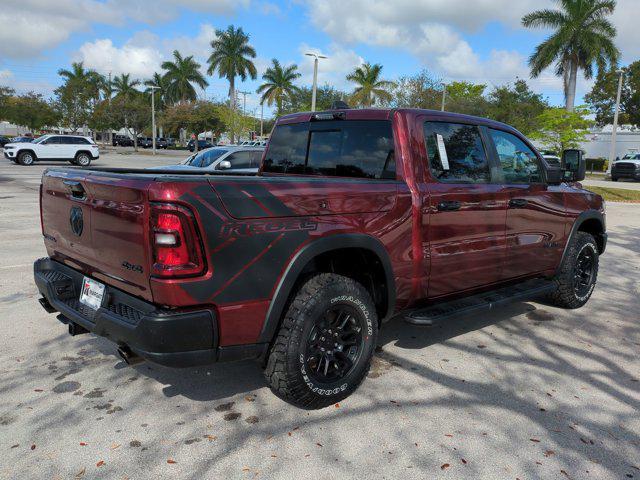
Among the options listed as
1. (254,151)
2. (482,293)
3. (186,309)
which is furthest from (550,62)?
(186,309)

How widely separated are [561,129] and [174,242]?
27.2 meters

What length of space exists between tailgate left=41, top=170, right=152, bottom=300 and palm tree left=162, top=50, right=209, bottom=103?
225 feet

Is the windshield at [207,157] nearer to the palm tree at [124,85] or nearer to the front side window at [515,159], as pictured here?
the front side window at [515,159]

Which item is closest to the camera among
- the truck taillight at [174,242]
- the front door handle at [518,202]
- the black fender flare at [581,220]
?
the truck taillight at [174,242]

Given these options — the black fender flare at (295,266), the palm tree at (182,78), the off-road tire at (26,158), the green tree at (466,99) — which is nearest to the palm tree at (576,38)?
the green tree at (466,99)

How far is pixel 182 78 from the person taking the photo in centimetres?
6719

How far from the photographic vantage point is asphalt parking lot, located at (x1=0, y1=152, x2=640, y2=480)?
2.63 metres

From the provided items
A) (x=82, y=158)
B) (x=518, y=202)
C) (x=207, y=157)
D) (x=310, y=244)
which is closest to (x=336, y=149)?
(x=310, y=244)

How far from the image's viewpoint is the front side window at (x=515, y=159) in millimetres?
4359

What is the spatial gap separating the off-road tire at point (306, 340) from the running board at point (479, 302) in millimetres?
528

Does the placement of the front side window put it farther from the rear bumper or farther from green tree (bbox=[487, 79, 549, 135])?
green tree (bbox=[487, 79, 549, 135])

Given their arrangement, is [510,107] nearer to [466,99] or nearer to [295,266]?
[466,99]

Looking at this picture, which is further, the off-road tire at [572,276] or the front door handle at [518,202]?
the off-road tire at [572,276]

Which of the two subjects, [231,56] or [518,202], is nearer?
[518,202]
